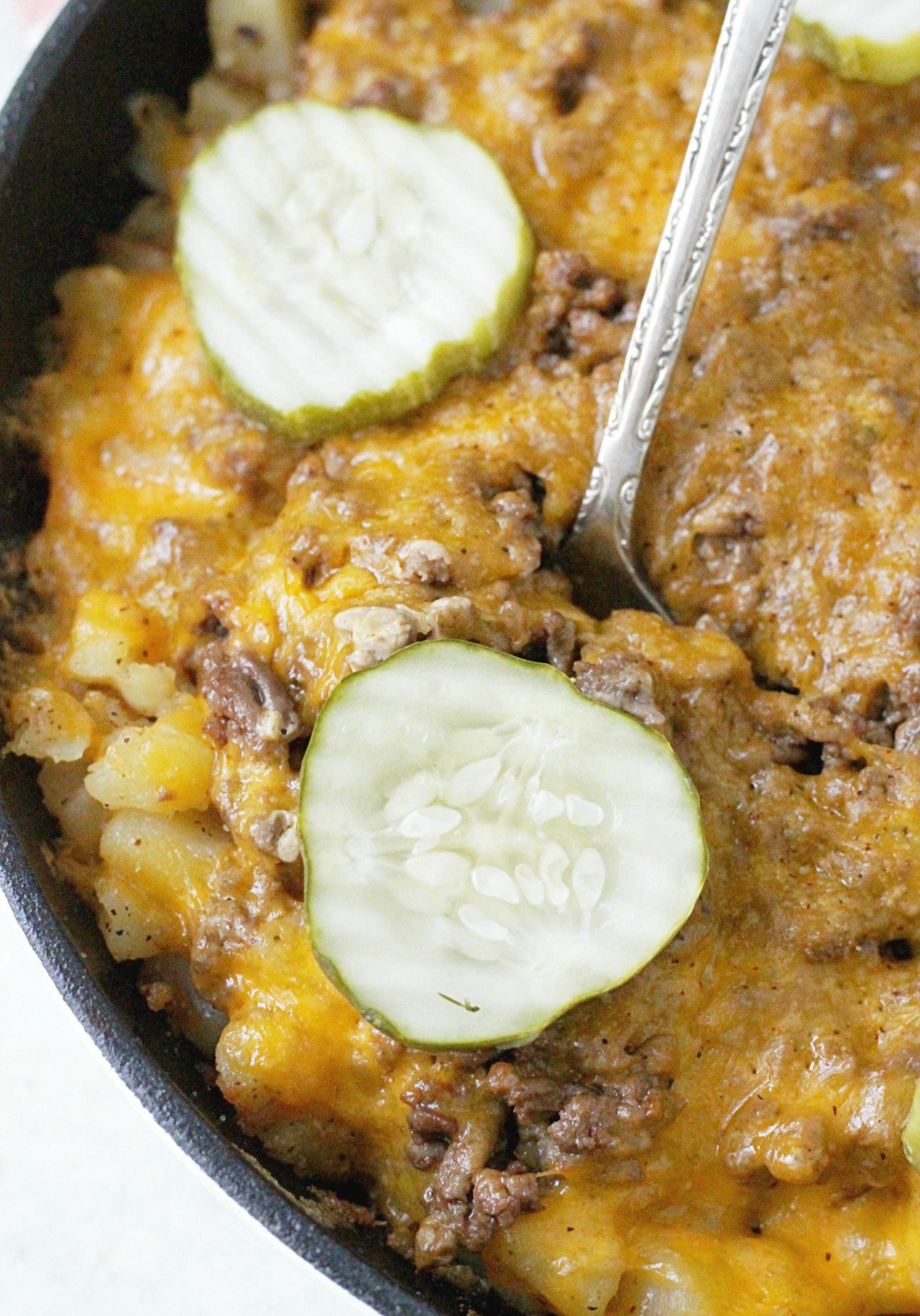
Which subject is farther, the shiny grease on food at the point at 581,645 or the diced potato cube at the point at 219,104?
the diced potato cube at the point at 219,104

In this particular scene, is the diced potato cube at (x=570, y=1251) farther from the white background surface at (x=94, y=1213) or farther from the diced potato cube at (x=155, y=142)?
the diced potato cube at (x=155, y=142)

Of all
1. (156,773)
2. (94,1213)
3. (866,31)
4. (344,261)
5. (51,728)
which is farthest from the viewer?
(94,1213)

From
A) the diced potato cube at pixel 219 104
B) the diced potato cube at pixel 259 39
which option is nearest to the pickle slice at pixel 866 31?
the diced potato cube at pixel 259 39

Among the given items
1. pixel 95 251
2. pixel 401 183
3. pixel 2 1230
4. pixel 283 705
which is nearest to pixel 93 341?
pixel 95 251

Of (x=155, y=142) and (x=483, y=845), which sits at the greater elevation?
(x=155, y=142)

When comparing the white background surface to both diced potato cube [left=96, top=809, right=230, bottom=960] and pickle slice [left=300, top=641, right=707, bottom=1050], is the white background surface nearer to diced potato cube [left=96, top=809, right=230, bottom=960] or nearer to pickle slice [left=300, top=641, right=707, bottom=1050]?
diced potato cube [left=96, top=809, right=230, bottom=960]

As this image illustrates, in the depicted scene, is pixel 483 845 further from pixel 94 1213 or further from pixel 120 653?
pixel 94 1213

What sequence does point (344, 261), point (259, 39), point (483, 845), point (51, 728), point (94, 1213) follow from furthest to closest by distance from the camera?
point (259, 39) < point (94, 1213) < point (344, 261) < point (51, 728) < point (483, 845)

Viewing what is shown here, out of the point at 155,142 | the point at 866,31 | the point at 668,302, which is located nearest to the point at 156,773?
the point at 668,302
